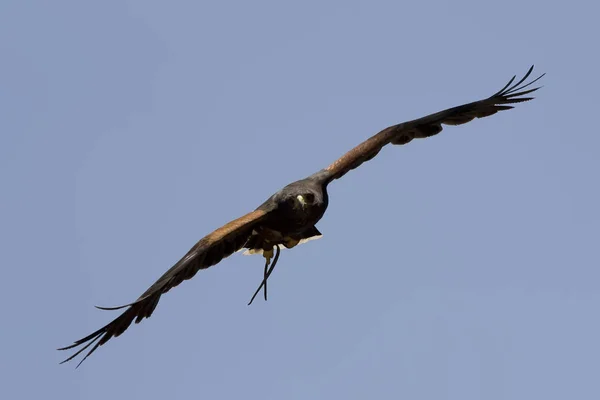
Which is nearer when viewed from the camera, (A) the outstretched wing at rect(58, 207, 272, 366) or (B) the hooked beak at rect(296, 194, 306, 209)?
(A) the outstretched wing at rect(58, 207, 272, 366)

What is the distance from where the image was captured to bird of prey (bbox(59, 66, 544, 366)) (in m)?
13.0

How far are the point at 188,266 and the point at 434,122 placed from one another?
14.0 feet

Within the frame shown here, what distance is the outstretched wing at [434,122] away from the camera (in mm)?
15883

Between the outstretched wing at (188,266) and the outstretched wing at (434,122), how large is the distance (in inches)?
81.3

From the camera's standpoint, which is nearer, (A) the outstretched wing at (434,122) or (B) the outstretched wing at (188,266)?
(B) the outstretched wing at (188,266)

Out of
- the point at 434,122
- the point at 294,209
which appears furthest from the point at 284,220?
the point at 434,122

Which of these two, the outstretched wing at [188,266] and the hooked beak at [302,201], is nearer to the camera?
the outstretched wing at [188,266]

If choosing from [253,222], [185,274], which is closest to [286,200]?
[253,222]

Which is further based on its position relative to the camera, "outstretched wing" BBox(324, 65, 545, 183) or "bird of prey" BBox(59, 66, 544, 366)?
"outstretched wing" BBox(324, 65, 545, 183)

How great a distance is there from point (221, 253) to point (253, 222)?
49 centimetres

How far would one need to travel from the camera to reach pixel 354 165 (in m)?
15.8

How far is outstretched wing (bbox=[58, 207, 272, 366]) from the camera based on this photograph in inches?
500

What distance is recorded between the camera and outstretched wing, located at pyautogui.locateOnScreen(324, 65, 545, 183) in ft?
52.1

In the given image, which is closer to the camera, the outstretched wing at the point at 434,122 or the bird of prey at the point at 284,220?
the bird of prey at the point at 284,220
